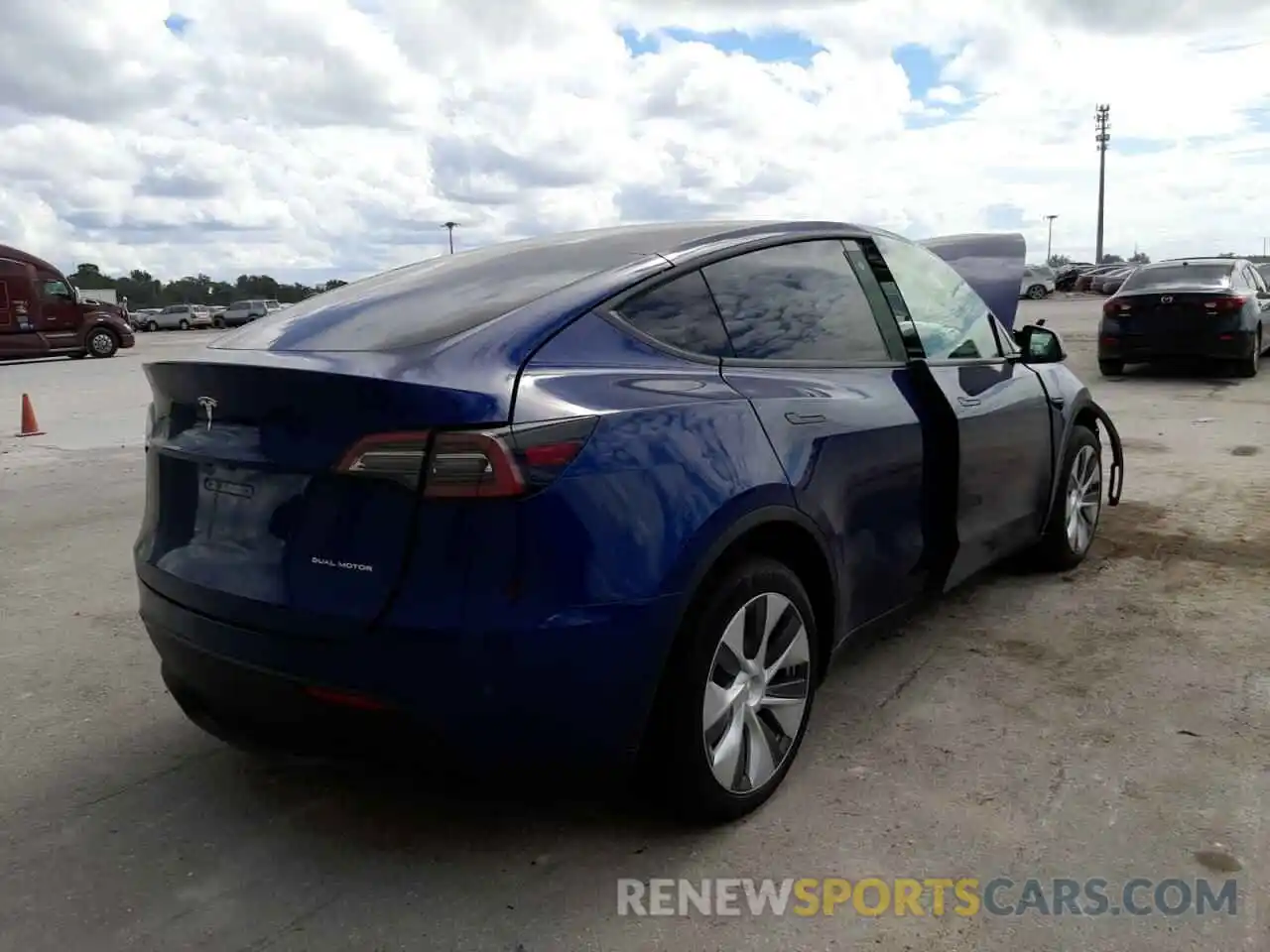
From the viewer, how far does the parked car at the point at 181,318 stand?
5997cm

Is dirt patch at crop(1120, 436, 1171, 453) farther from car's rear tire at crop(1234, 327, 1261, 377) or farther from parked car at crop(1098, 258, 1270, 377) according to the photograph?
car's rear tire at crop(1234, 327, 1261, 377)

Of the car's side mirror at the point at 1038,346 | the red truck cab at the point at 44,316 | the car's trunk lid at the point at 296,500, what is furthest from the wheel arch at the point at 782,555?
the red truck cab at the point at 44,316

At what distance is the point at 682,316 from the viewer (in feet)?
9.83

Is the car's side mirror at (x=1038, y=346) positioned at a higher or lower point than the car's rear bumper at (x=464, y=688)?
higher

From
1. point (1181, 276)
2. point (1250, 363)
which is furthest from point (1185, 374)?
point (1181, 276)

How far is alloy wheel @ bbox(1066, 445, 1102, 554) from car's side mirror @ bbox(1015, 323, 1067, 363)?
617 millimetres

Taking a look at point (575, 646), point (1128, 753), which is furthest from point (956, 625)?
point (575, 646)

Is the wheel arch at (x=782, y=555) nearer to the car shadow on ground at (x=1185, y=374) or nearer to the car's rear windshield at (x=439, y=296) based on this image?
the car's rear windshield at (x=439, y=296)

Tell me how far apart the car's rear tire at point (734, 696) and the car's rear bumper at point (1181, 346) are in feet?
38.3

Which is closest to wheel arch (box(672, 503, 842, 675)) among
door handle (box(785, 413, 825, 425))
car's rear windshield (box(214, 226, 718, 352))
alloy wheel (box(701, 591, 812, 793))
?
alloy wheel (box(701, 591, 812, 793))

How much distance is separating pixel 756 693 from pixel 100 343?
27.4 metres

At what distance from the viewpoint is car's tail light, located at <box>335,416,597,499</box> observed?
237 cm

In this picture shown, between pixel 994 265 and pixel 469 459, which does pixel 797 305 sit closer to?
pixel 469 459

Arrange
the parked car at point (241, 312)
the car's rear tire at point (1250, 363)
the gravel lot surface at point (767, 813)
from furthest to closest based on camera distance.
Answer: the parked car at point (241, 312) → the car's rear tire at point (1250, 363) → the gravel lot surface at point (767, 813)
